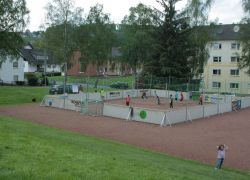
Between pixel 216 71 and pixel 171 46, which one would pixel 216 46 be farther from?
pixel 171 46

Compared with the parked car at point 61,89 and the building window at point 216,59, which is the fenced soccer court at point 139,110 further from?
the building window at point 216,59

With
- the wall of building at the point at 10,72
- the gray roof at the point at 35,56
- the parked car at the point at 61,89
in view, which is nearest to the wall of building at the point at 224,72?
the parked car at the point at 61,89

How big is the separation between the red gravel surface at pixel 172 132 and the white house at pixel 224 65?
35.9 meters

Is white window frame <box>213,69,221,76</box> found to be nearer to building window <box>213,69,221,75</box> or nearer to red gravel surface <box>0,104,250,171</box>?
building window <box>213,69,221,75</box>

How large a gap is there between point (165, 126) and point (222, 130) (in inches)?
173

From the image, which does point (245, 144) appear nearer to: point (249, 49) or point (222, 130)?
point (222, 130)

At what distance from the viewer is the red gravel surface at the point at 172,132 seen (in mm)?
21531

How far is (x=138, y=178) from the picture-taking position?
8.77 m

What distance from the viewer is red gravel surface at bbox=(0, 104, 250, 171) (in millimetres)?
21531

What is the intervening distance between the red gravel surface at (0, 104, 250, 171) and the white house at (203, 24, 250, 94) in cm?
3592

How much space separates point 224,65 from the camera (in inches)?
2965

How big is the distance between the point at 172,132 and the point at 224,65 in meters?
50.8

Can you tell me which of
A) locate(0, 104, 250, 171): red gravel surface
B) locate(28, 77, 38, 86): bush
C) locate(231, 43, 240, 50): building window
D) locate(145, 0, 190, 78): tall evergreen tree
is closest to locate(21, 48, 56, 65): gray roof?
locate(28, 77, 38, 86): bush

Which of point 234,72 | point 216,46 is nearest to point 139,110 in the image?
point 234,72
